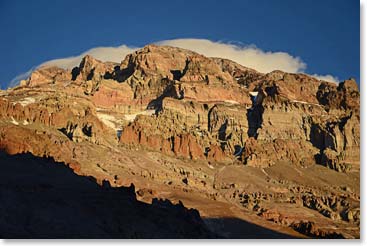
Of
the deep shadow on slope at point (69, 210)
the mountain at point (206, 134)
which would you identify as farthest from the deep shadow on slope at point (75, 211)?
the mountain at point (206, 134)

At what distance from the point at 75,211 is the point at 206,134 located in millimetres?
61061

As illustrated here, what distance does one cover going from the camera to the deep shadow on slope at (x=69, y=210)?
75.3 ft

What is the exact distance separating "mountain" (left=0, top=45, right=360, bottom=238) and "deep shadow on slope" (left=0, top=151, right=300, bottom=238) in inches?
132

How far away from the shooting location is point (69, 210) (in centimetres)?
2762

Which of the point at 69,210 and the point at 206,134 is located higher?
the point at 206,134

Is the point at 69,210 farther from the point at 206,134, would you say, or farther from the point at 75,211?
the point at 206,134

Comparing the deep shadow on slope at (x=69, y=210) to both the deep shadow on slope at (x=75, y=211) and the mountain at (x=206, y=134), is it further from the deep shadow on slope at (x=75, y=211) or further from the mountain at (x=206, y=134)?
the mountain at (x=206, y=134)

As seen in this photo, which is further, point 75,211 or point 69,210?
point 75,211

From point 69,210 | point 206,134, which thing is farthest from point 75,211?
point 206,134

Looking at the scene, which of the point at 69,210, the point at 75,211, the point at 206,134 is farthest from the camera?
the point at 206,134

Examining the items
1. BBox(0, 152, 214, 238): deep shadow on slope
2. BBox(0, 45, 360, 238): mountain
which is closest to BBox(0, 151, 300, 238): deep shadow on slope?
BBox(0, 152, 214, 238): deep shadow on slope

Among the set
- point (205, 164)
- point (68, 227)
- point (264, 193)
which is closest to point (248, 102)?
point (205, 164)

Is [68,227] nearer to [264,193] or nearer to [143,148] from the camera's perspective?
[264,193]

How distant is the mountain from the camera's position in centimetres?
5325
